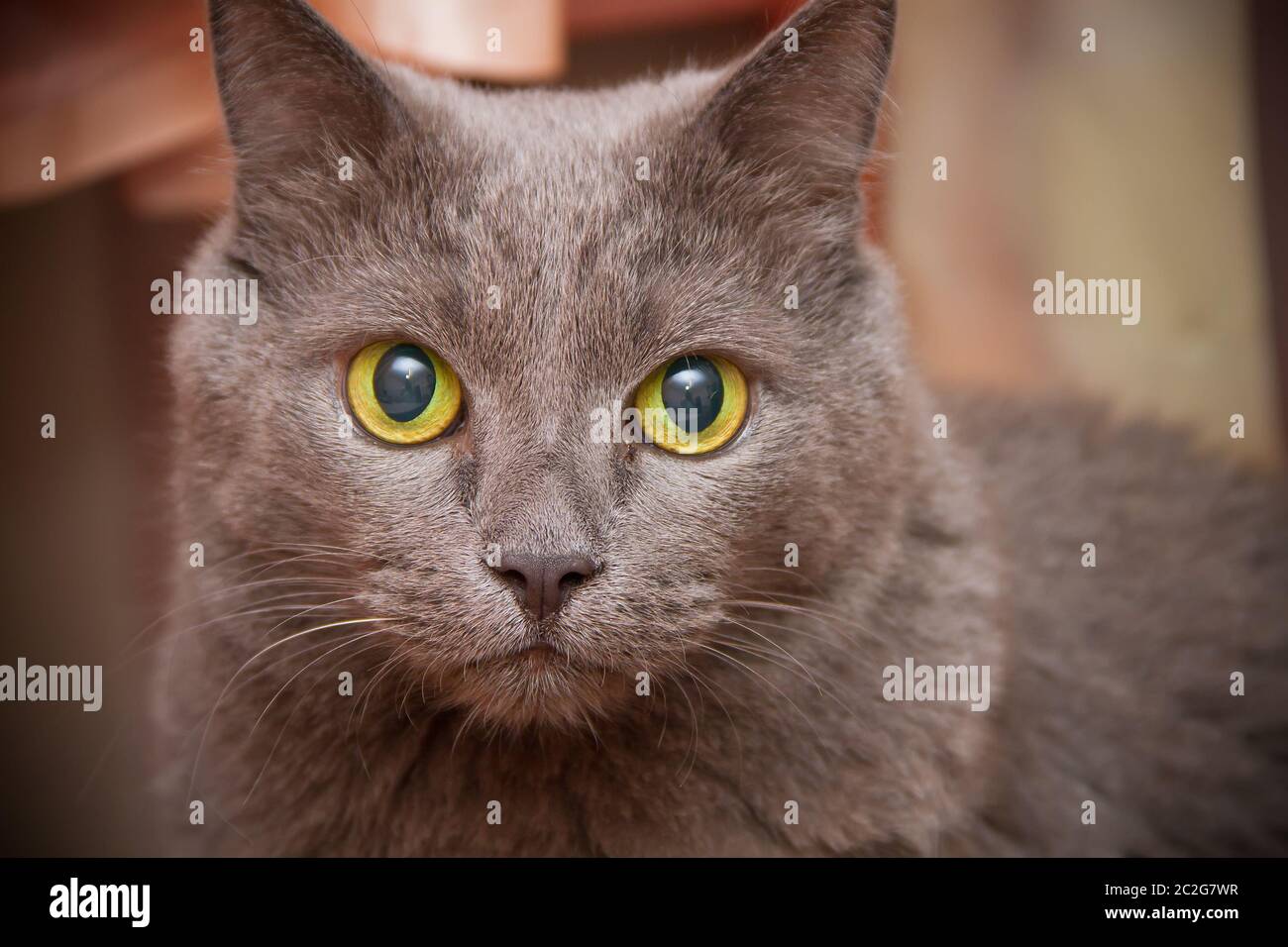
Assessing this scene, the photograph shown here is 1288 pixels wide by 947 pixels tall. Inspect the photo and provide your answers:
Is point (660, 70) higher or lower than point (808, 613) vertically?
higher

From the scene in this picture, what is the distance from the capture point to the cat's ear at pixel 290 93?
1.30 m

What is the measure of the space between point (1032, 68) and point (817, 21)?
4.36 feet

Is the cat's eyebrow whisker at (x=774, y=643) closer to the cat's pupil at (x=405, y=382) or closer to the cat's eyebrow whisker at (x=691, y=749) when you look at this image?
the cat's eyebrow whisker at (x=691, y=749)

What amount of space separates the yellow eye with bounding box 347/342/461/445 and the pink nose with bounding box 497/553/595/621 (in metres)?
0.23

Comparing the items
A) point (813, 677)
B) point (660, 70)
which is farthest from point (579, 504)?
point (660, 70)

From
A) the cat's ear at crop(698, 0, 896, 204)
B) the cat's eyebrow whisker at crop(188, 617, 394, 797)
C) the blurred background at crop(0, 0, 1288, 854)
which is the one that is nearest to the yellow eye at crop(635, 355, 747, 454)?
the cat's ear at crop(698, 0, 896, 204)

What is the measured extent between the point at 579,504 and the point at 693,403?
22 cm

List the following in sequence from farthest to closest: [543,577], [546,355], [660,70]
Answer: [660,70] < [546,355] < [543,577]

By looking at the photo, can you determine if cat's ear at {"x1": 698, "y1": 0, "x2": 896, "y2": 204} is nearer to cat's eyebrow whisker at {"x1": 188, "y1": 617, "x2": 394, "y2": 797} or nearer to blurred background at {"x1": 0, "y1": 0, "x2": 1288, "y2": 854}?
blurred background at {"x1": 0, "y1": 0, "x2": 1288, "y2": 854}

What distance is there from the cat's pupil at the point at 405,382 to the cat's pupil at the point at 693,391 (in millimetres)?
268

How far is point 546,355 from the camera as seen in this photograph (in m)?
1.25

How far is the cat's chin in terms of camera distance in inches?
47.8

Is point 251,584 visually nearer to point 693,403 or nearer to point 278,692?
point 278,692

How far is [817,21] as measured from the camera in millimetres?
1318
